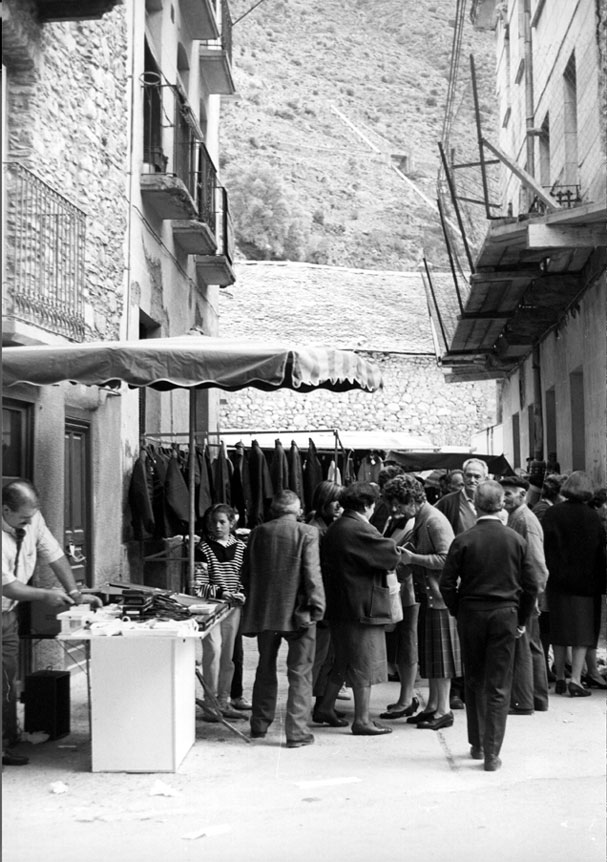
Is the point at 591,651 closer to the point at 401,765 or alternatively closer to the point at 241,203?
the point at 401,765

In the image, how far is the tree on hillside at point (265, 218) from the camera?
56906mm

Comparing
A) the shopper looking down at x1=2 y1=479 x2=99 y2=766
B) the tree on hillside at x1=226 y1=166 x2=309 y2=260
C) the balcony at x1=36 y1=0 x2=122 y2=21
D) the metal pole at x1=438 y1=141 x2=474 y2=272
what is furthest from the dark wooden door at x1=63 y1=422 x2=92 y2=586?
the tree on hillside at x1=226 y1=166 x2=309 y2=260

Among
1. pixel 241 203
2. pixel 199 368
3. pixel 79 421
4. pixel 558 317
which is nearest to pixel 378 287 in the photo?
pixel 241 203

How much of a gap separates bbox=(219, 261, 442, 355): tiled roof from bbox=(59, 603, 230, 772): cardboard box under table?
105 ft

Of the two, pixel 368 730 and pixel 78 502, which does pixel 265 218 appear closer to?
pixel 78 502

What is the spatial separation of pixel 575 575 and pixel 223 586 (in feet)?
9.85

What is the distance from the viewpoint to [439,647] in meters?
7.55

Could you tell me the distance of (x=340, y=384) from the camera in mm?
8578

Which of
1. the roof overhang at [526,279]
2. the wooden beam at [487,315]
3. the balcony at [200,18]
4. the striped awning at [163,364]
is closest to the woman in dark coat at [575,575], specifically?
the striped awning at [163,364]

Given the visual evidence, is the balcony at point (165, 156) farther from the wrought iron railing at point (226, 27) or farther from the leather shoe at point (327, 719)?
the leather shoe at point (327, 719)

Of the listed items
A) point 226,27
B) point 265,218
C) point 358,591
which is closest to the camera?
point 358,591

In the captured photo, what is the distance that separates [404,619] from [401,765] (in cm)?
179

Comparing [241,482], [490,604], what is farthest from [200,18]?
[490,604]

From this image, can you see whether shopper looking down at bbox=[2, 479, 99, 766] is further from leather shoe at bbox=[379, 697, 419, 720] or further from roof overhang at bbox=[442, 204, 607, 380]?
roof overhang at bbox=[442, 204, 607, 380]
